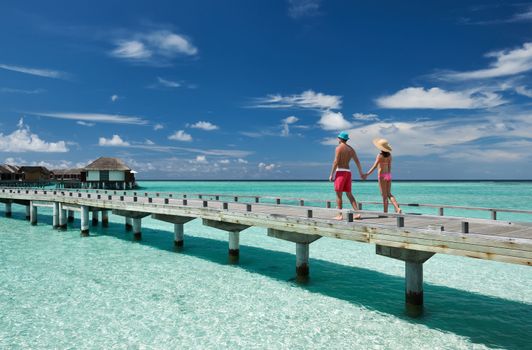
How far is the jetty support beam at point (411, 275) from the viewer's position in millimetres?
9359

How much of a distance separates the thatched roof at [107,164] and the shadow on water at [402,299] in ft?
190

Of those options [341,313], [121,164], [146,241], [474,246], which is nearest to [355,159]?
[474,246]

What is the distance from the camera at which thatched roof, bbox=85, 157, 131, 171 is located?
Answer: 68688 millimetres

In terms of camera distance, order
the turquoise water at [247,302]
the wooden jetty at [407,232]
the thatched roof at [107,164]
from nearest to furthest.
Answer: the wooden jetty at [407,232] < the turquoise water at [247,302] < the thatched roof at [107,164]

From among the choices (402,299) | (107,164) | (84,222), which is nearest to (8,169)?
(107,164)

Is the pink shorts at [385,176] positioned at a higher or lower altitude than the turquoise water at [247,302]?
higher

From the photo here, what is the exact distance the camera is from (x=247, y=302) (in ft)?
36.1

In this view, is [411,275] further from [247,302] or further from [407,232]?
[247,302]

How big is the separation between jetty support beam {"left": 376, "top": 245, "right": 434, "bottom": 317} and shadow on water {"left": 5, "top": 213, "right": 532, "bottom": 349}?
0.92 feet

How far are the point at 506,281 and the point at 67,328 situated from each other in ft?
49.8

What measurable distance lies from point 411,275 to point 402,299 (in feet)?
5.89

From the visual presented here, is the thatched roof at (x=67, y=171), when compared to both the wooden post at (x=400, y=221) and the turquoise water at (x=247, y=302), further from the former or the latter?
the wooden post at (x=400, y=221)

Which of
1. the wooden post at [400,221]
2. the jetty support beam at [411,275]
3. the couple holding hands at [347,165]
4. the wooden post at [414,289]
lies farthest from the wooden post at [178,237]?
the wooden post at [400,221]

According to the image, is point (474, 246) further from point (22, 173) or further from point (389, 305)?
point (22, 173)
